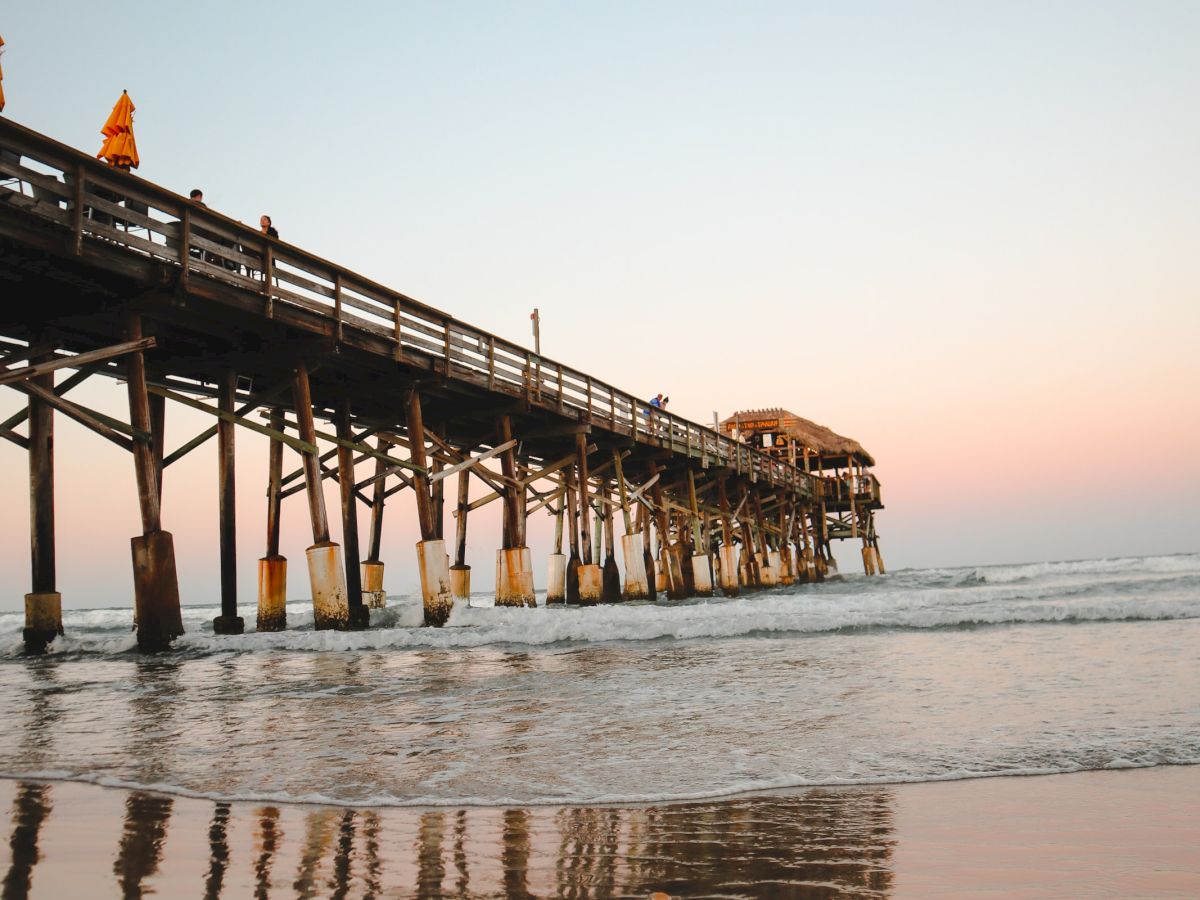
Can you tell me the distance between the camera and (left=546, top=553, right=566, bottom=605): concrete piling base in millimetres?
21438

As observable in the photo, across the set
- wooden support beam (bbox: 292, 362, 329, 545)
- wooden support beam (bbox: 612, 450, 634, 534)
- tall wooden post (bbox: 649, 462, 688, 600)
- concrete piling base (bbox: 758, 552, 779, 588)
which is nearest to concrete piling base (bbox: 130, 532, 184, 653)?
wooden support beam (bbox: 292, 362, 329, 545)

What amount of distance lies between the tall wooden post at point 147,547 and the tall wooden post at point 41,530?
1.20m

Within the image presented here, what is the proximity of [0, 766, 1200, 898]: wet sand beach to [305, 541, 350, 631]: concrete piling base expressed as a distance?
8276 millimetres

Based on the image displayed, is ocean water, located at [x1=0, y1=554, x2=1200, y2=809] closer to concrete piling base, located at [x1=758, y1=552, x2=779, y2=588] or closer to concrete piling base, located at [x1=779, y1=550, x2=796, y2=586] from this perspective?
concrete piling base, located at [x1=758, y1=552, x2=779, y2=588]

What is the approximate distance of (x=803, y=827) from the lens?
2.94 m

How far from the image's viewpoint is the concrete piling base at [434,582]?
13.5 metres

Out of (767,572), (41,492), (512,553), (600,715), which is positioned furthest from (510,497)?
(767,572)

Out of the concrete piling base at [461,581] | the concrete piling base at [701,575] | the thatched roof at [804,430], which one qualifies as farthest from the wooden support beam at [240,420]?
the thatched roof at [804,430]

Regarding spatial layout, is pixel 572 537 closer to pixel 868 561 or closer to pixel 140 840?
pixel 140 840

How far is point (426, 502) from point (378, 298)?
3.23m

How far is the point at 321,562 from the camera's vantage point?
11.8m

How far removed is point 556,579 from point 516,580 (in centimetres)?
561

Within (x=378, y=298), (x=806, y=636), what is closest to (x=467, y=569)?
(x=378, y=298)

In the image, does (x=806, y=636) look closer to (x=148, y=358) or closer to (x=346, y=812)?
(x=346, y=812)
